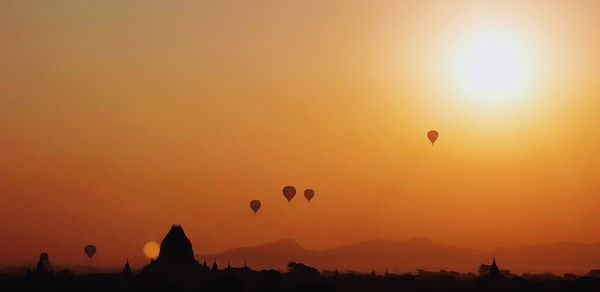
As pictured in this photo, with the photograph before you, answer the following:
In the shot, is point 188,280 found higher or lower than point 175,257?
lower

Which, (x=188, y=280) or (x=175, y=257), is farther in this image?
(x=175, y=257)

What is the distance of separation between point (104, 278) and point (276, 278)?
32.8m

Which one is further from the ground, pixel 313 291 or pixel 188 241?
pixel 188 241

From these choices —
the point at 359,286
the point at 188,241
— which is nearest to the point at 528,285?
the point at 359,286

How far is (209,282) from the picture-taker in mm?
141500

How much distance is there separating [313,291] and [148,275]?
1292 inches

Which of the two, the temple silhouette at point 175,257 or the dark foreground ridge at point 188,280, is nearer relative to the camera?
the dark foreground ridge at point 188,280

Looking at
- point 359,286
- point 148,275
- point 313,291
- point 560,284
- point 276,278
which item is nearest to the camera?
point 313,291

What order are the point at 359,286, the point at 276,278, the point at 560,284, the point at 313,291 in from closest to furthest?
the point at 313,291 → the point at 276,278 → the point at 560,284 → the point at 359,286

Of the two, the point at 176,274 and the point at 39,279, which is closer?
the point at 176,274

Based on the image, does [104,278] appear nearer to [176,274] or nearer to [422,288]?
[176,274]

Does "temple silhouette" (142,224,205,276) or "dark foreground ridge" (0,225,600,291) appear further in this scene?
"temple silhouette" (142,224,205,276)

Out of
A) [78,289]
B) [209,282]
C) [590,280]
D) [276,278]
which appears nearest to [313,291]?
[209,282]

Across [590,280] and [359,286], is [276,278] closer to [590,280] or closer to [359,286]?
[359,286]
